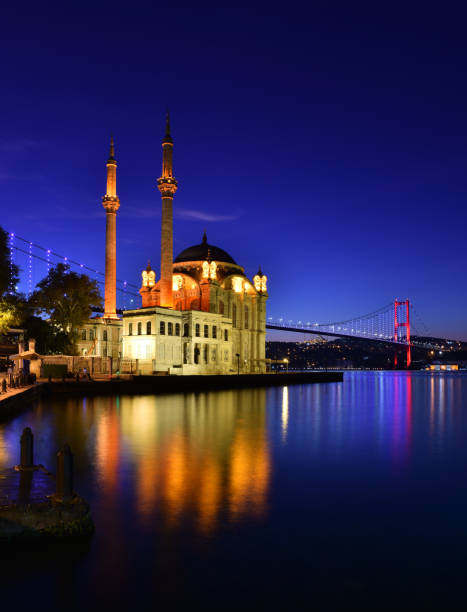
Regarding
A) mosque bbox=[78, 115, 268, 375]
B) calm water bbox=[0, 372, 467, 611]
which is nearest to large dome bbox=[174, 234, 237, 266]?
mosque bbox=[78, 115, 268, 375]

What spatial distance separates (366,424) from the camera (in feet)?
91.7

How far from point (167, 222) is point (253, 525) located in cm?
5567

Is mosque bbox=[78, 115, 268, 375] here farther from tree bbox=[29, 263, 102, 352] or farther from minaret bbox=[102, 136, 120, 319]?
tree bbox=[29, 263, 102, 352]

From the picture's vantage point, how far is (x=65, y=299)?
5738 centimetres

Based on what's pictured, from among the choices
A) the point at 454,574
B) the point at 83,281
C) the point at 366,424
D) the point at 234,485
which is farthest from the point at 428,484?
the point at 83,281

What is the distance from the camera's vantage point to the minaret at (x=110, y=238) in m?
65.6

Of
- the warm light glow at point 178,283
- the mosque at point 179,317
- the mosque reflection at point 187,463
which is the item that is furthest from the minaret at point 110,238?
the mosque reflection at point 187,463

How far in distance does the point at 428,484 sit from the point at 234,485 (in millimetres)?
5017

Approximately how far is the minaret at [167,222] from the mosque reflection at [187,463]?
3382cm

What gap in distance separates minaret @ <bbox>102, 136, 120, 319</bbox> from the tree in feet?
24.8

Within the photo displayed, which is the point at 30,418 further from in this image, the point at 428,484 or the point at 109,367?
the point at 109,367

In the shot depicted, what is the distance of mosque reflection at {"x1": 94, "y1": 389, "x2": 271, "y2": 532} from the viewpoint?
10.6 metres

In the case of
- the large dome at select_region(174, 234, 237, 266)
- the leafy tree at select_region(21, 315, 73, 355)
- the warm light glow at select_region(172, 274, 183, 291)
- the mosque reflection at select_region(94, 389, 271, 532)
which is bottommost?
the mosque reflection at select_region(94, 389, 271, 532)

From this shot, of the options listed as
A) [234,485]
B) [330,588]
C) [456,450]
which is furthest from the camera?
[456,450]
